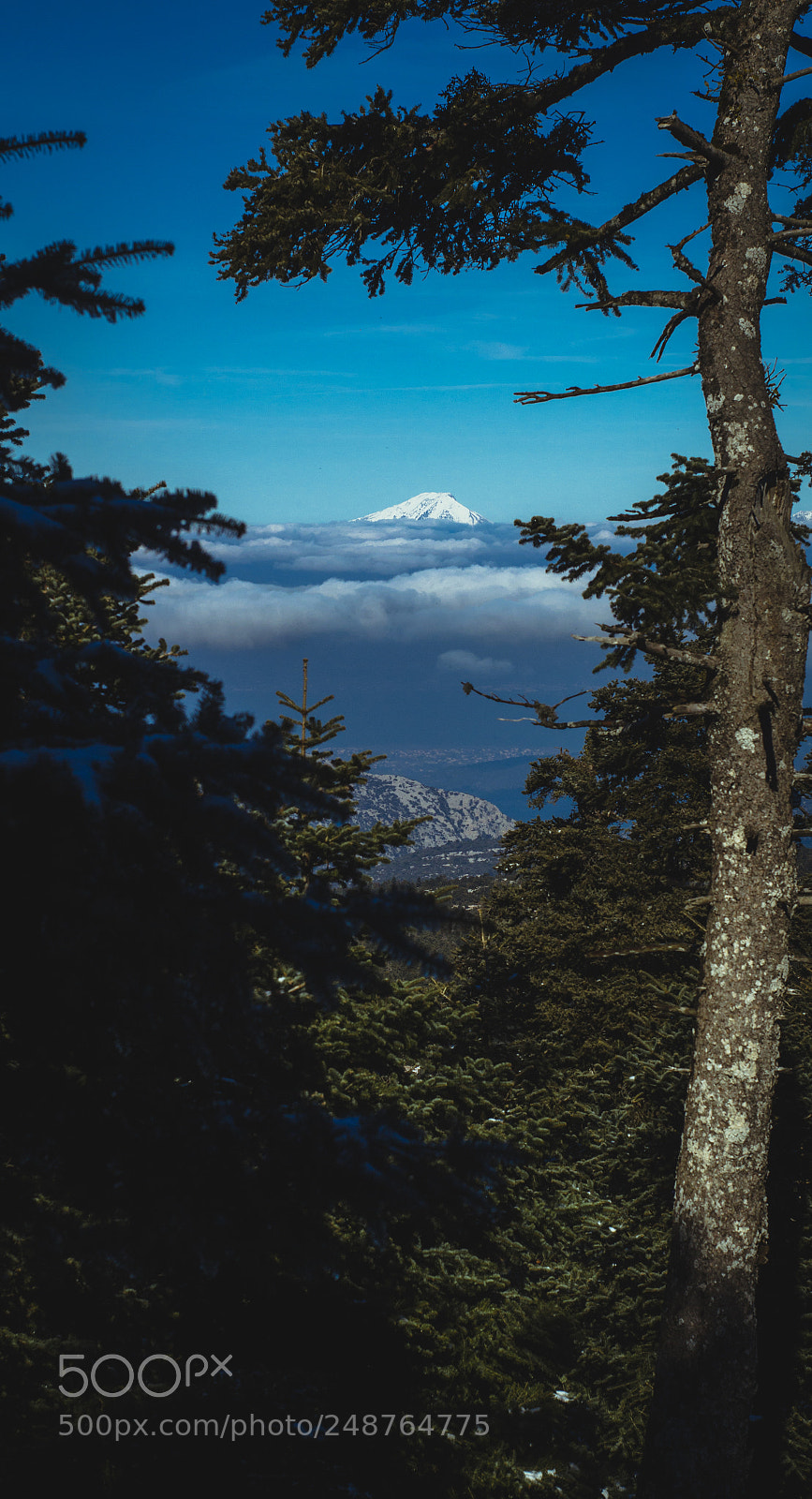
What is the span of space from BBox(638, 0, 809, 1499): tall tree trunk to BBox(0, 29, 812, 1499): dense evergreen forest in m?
0.38

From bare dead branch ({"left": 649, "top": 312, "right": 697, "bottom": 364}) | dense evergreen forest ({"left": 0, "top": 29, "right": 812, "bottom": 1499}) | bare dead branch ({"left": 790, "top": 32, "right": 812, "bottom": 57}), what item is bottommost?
dense evergreen forest ({"left": 0, "top": 29, "right": 812, "bottom": 1499})

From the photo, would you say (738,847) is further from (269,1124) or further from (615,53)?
(615,53)

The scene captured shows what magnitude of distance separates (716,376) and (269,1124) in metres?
6.81

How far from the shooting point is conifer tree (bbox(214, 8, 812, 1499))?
666cm

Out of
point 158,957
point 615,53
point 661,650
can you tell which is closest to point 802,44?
point 615,53

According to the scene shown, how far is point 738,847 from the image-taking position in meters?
7.04

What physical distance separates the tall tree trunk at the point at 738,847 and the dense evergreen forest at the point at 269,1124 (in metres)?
0.38

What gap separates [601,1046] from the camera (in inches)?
674

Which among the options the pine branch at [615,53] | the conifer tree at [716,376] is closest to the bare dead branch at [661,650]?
the conifer tree at [716,376]

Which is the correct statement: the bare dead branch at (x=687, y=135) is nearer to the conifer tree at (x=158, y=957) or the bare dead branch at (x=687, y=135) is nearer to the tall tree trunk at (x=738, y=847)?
the tall tree trunk at (x=738, y=847)

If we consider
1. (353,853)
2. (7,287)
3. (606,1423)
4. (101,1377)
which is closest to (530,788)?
(353,853)

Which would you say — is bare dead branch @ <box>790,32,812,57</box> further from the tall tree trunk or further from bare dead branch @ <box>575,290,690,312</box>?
bare dead branch @ <box>575,290,690,312</box>

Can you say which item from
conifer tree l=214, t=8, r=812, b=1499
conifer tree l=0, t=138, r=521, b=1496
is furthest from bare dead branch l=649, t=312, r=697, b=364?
conifer tree l=0, t=138, r=521, b=1496

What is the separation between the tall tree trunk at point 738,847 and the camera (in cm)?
654
